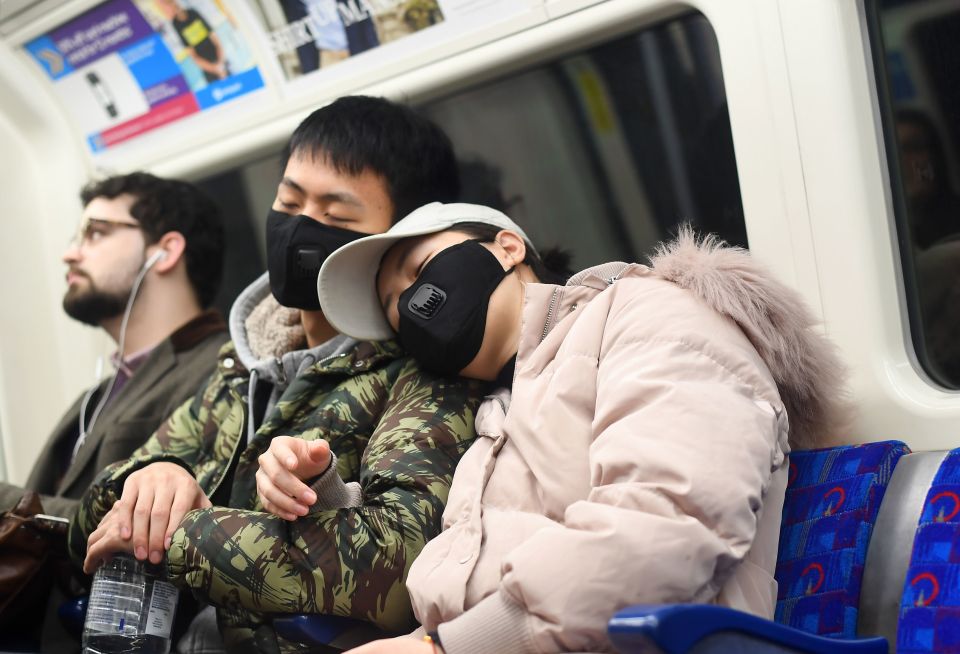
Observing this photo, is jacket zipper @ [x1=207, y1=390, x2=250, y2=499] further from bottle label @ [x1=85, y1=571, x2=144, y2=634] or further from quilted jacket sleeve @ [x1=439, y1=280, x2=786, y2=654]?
Result: quilted jacket sleeve @ [x1=439, y1=280, x2=786, y2=654]

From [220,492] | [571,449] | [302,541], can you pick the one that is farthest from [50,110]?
[571,449]

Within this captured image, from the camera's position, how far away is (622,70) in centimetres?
283

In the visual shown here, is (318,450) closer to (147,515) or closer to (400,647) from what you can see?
(400,647)

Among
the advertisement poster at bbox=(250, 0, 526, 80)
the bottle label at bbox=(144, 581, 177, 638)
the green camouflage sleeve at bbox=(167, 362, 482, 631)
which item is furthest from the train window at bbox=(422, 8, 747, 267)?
the bottle label at bbox=(144, 581, 177, 638)

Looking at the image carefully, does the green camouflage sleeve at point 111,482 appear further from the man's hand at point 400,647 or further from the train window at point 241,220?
the train window at point 241,220

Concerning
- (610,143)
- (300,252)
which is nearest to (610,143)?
(610,143)

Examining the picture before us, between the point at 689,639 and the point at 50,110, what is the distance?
3.73 metres

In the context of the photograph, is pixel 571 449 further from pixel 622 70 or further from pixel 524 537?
pixel 622 70

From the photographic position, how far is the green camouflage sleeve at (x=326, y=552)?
76.3 inches

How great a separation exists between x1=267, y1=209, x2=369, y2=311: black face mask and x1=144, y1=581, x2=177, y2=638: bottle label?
77 centimetres

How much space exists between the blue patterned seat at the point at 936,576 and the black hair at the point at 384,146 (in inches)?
59.6

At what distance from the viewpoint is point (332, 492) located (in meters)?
2.03

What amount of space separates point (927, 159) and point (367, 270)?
53.4 inches

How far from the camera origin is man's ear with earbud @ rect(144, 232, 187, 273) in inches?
147
